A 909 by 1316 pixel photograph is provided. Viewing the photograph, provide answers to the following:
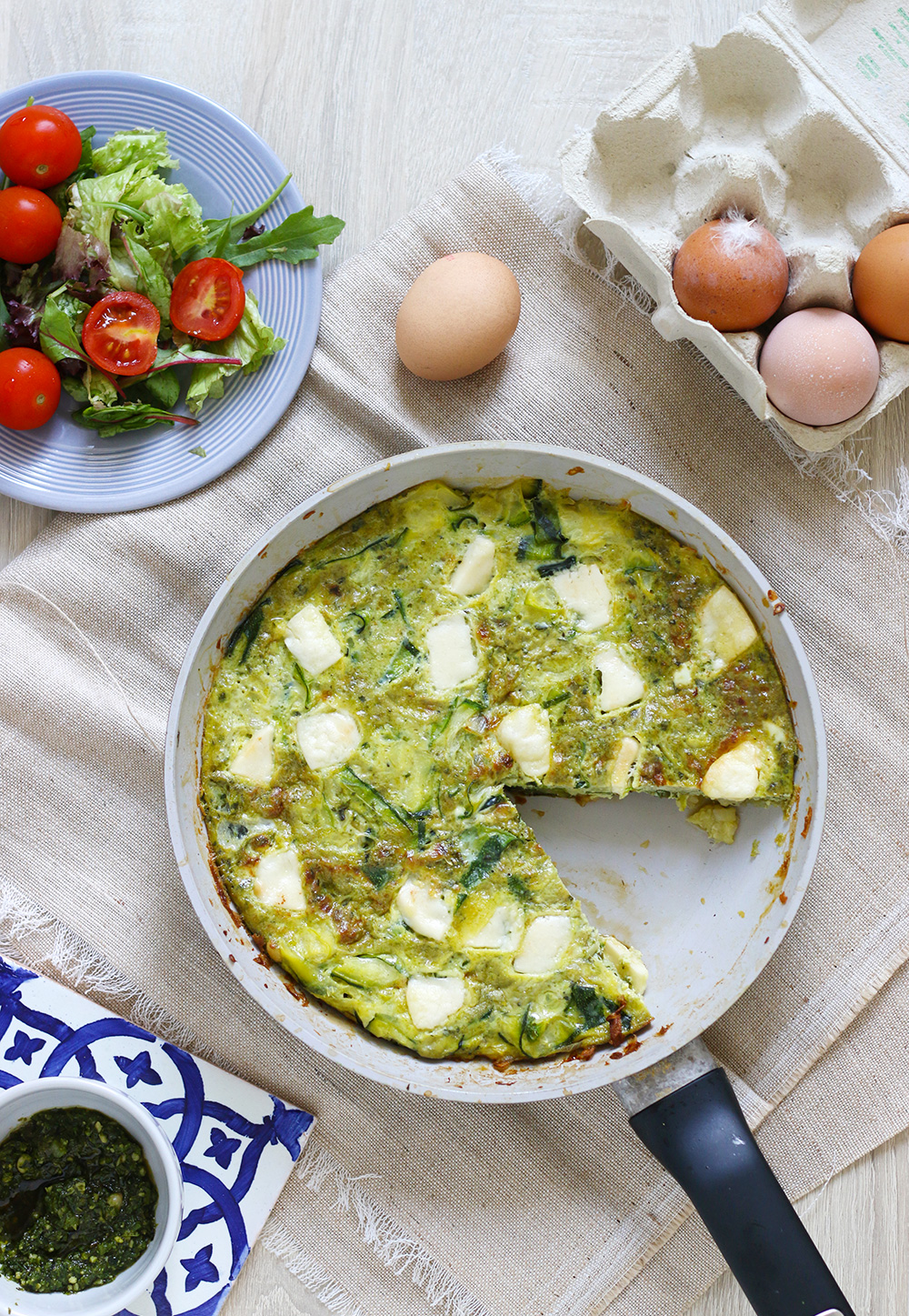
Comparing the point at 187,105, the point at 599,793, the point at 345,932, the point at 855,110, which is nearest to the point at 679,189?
the point at 855,110

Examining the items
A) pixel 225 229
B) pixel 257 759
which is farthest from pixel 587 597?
pixel 225 229

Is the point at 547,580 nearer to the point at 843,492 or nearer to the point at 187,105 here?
the point at 843,492

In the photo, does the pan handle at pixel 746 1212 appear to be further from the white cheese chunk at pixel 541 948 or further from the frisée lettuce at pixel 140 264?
the frisée lettuce at pixel 140 264

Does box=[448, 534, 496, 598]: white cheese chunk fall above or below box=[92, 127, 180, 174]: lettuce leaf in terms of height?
below

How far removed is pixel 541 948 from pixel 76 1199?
1199mm

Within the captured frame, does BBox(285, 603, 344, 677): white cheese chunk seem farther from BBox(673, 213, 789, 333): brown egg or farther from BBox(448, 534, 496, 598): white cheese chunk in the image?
BBox(673, 213, 789, 333): brown egg

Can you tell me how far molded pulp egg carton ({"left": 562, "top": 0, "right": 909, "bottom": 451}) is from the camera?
87.4 inches

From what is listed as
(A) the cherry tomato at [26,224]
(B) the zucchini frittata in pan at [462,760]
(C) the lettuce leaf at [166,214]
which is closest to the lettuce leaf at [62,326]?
(A) the cherry tomato at [26,224]

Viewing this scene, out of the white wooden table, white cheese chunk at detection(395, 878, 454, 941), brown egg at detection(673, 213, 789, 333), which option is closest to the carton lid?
the white wooden table

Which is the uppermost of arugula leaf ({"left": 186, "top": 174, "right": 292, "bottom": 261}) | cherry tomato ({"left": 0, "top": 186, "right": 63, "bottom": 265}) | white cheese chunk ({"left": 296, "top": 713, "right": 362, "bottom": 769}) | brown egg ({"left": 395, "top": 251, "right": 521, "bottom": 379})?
brown egg ({"left": 395, "top": 251, "right": 521, "bottom": 379})

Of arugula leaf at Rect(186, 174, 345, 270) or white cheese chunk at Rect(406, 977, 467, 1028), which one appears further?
arugula leaf at Rect(186, 174, 345, 270)

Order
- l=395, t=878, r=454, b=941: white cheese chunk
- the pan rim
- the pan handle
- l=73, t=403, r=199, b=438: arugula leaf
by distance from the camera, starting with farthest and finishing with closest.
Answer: l=73, t=403, r=199, b=438: arugula leaf < l=395, t=878, r=454, b=941: white cheese chunk < the pan rim < the pan handle

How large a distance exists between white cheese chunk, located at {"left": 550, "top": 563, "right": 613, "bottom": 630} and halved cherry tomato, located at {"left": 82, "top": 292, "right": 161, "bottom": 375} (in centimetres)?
113

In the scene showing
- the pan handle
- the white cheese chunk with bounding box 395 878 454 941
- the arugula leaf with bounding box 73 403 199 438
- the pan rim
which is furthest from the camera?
the arugula leaf with bounding box 73 403 199 438
